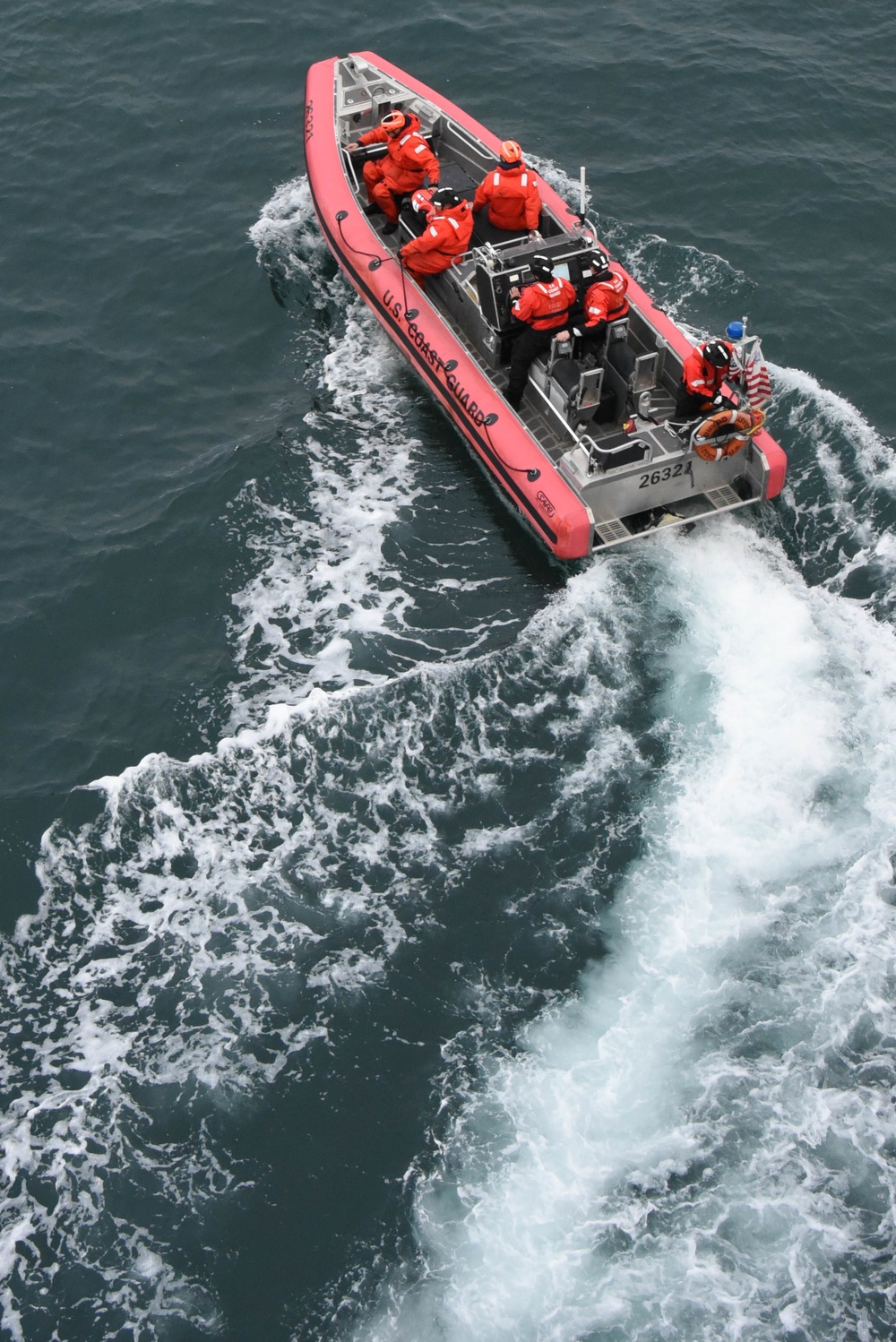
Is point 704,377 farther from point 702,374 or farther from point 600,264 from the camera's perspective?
point 600,264

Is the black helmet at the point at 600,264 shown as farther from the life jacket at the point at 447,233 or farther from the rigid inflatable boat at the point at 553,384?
the life jacket at the point at 447,233

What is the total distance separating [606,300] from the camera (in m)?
12.0

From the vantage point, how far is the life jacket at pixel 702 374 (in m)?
11.4

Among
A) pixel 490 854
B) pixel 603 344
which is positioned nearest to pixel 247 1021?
pixel 490 854

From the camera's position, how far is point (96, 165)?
16812mm

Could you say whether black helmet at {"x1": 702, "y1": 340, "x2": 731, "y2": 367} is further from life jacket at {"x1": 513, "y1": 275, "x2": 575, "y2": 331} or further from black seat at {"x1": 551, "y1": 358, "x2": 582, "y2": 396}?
life jacket at {"x1": 513, "y1": 275, "x2": 575, "y2": 331}

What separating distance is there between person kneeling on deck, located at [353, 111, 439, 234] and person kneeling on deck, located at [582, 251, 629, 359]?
8.48 ft

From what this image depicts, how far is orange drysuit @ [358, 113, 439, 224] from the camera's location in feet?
44.7

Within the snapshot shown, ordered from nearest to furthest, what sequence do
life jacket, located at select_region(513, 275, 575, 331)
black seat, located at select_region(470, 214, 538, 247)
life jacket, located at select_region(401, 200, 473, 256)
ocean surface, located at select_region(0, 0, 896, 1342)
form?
ocean surface, located at select_region(0, 0, 896, 1342) < life jacket, located at select_region(513, 275, 575, 331) < life jacket, located at select_region(401, 200, 473, 256) < black seat, located at select_region(470, 214, 538, 247)

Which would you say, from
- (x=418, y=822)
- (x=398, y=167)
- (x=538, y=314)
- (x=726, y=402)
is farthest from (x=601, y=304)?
(x=418, y=822)

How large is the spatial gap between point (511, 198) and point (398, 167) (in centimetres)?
150

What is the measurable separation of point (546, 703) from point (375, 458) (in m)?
3.74

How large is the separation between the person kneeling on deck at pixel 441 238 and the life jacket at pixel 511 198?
254 mm

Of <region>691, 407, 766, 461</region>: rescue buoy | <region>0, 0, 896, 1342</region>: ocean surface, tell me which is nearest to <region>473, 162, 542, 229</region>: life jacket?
<region>0, 0, 896, 1342</region>: ocean surface
